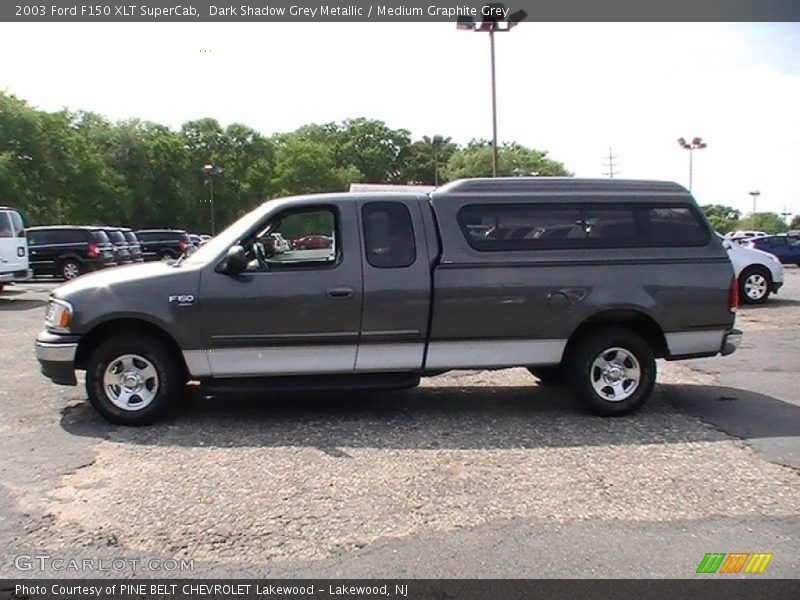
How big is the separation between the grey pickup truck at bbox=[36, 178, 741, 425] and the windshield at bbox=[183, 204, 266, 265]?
0.02 meters

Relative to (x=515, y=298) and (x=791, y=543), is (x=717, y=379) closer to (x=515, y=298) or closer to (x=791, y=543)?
(x=515, y=298)

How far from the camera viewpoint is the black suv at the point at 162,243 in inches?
1136

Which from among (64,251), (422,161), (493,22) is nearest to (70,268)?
(64,251)

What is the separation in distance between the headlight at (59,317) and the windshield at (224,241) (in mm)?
1039

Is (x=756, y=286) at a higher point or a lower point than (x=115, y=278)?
lower

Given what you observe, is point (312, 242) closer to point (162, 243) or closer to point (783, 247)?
point (162, 243)

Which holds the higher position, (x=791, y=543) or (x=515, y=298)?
(x=515, y=298)

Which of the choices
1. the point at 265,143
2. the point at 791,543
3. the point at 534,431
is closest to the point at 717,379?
the point at 534,431

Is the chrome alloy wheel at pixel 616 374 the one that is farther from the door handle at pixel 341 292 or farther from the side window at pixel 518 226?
the door handle at pixel 341 292

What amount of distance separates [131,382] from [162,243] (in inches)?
1000

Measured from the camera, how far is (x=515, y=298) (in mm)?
5770

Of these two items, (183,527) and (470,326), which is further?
(470,326)

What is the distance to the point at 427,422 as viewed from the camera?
579 cm

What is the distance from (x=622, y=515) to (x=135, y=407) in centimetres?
398
